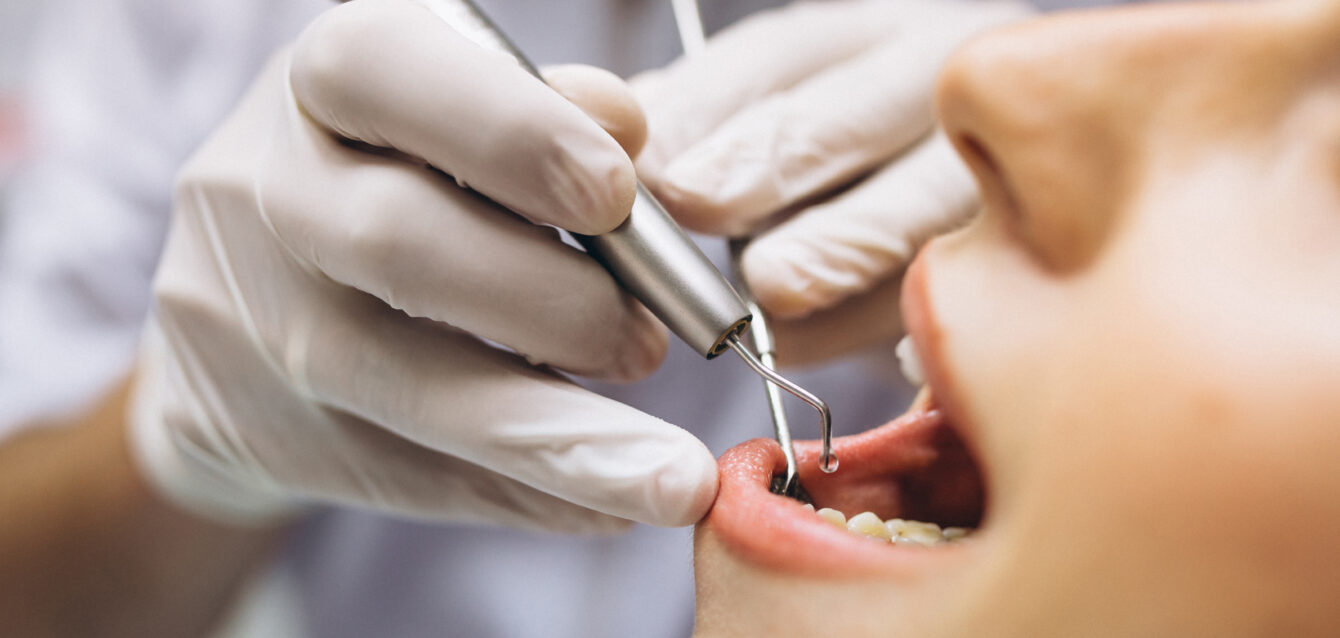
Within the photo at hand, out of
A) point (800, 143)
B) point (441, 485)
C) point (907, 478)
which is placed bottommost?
point (441, 485)

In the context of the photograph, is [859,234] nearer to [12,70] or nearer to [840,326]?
[840,326]

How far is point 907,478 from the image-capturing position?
2.34 feet

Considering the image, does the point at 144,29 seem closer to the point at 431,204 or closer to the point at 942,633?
the point at 431,204

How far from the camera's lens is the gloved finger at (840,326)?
3.34ft

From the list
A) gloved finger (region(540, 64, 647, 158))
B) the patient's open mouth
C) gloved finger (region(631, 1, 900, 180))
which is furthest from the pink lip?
gloved finger (region(631, 1, 900, 180))

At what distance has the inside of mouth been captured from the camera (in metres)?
0.69

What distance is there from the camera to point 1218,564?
43 cm

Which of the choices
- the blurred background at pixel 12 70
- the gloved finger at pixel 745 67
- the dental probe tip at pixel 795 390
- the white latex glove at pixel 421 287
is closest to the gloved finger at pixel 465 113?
the white latex glove at pixel 421 287

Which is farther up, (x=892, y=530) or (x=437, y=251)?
(x=437, y=251)

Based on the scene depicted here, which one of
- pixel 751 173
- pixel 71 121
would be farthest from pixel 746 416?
pixel 71 121

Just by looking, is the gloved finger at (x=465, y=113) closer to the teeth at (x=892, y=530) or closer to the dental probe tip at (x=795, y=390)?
the dental probe tip at (x=795, y=390)

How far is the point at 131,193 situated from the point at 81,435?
357 mm

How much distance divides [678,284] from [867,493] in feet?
0.78

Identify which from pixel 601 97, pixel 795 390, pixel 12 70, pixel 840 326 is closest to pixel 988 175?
pixel 795 390
